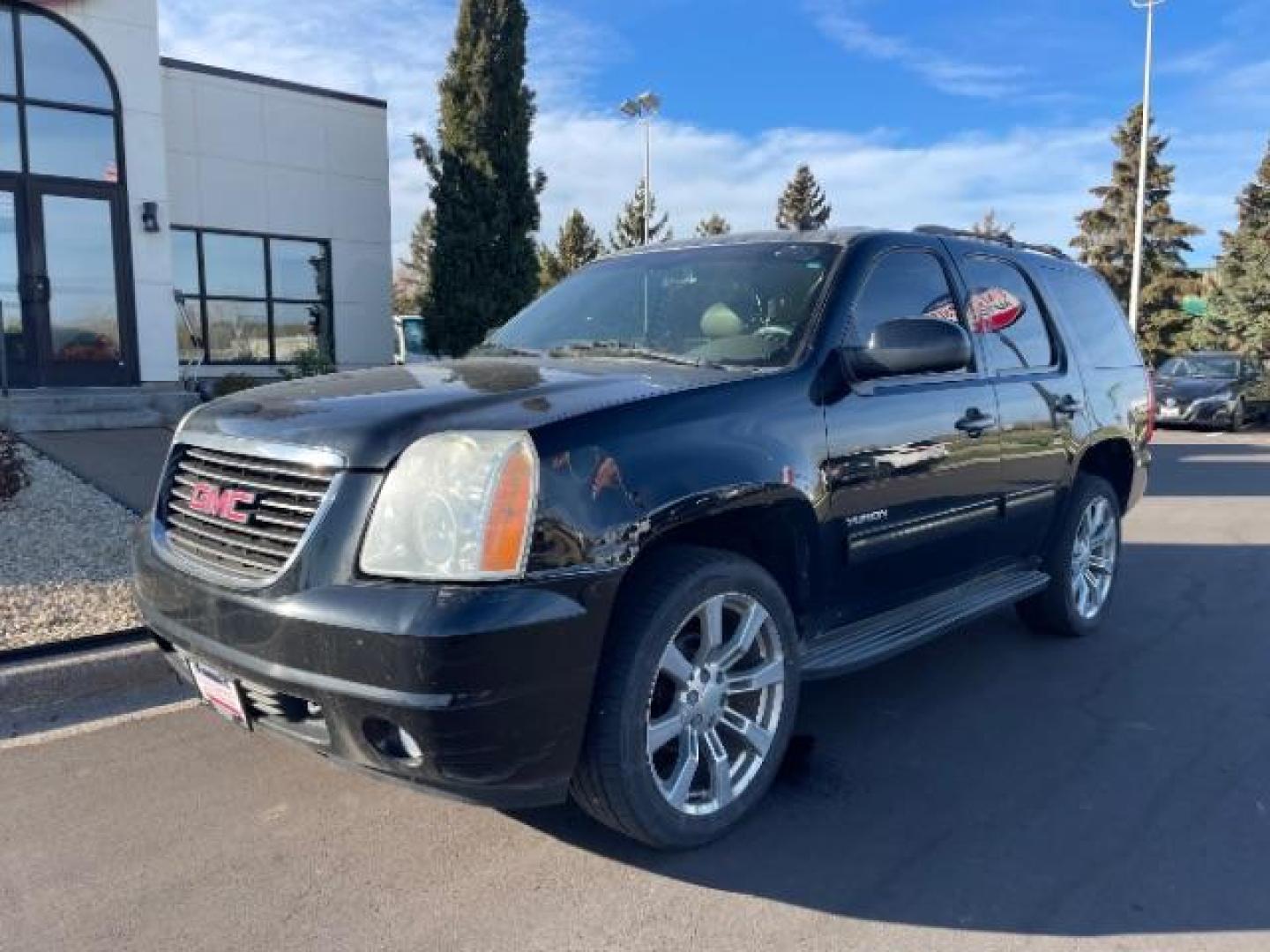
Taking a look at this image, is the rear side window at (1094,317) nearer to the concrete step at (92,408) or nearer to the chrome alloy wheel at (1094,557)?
the chrome alloy wheel at (1094,557)

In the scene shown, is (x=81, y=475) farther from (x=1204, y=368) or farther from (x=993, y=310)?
(x=1204, y=368)

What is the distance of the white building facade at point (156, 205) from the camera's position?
39.1 feet

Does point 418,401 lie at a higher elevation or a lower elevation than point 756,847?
higher

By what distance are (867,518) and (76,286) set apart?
39.9 ft

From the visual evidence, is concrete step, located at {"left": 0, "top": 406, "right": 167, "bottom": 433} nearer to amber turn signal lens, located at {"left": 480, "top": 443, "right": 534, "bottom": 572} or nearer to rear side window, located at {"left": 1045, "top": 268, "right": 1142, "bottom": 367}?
amber turn signal lens, located at {"left": 480, "top": 443, "right": 534, "bottom": 572}

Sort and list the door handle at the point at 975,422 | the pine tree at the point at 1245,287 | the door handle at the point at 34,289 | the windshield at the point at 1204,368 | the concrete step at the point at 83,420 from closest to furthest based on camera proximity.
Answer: the door handle at the point at 975,422, the concrete step at the point at 83,420, the door handle at the point at 34,289, the windshield at the point at 1204,368, the pine tree at the point at 1245,287

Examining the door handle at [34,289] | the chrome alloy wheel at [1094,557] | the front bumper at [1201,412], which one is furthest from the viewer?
the front bumper at [1201,412]

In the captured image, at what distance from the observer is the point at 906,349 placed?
338cm

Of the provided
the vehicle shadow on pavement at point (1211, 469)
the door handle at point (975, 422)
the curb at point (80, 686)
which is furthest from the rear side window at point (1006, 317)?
the vehicle shadow on pavement at point (1211, 469)

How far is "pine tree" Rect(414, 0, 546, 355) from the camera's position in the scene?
16.9m

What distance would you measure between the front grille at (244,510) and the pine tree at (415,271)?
49.6 feet

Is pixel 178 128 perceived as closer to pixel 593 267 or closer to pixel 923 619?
pixel 593 267

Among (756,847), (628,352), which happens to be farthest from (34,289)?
A: (756,847)

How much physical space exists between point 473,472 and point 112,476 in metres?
6.85
